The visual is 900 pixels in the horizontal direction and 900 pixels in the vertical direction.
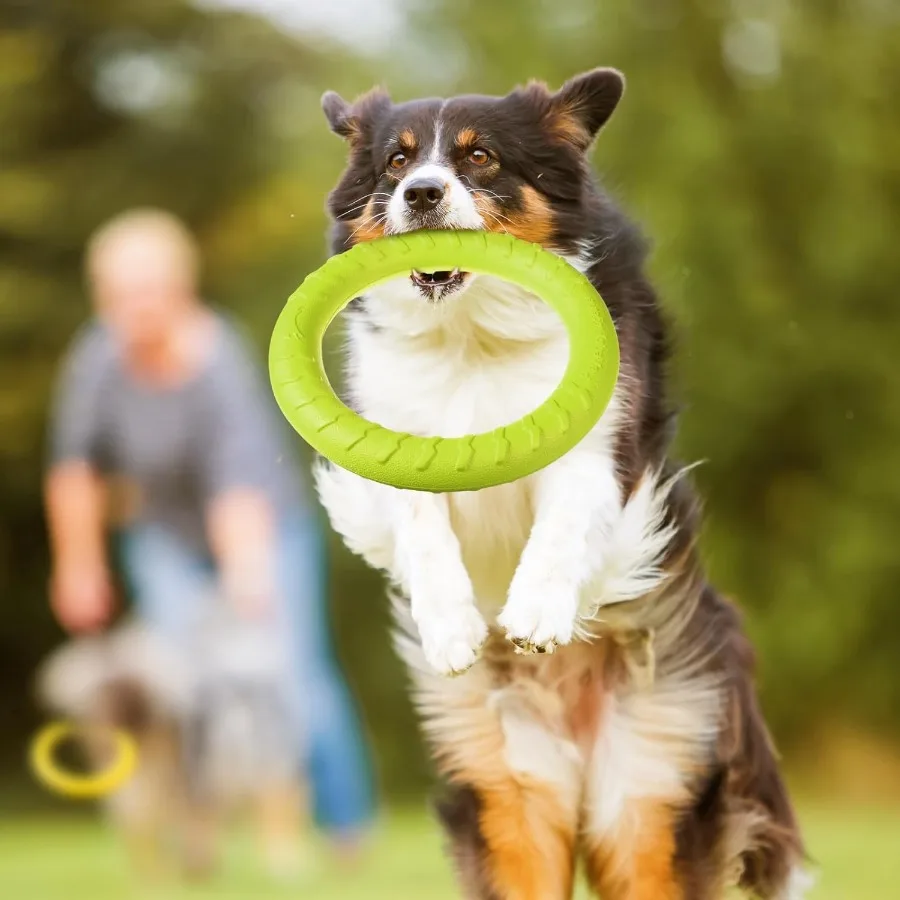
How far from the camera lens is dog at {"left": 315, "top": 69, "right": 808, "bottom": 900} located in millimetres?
2688

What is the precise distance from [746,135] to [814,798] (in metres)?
3.58

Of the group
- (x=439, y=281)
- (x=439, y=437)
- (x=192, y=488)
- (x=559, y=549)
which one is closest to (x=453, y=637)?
(x=559, y=549)

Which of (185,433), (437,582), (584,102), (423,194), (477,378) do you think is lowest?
(437,582)

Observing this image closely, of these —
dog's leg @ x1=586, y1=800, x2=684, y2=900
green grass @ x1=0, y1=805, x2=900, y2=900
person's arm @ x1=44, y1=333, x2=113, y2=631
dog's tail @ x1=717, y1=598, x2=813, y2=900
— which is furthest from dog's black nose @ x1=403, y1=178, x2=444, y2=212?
person's arm @ x1=44, y1=333, x2=113, y2=631

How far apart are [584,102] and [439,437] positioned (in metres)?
0.78

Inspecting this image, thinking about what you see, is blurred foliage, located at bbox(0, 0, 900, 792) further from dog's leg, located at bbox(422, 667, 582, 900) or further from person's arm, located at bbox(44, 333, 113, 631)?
dog's leg, located at bbox(422, 667, 582, 900)

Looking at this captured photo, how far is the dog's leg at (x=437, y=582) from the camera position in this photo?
95.6 inches

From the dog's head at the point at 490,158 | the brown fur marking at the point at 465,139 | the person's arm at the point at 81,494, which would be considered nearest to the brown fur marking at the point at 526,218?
the dog's head at the point at 490,158

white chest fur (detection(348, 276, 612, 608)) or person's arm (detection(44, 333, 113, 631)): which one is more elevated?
person's arm (detection(44, 333, 113, 631))

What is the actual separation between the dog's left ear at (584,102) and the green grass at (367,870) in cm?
243

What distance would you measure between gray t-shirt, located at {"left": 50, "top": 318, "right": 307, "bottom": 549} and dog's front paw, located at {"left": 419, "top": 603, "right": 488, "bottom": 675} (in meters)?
3.50

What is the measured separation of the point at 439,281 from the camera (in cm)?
271

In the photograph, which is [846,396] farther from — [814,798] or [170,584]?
[170,584]

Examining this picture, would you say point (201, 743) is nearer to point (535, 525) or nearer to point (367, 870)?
point (367, 870)
